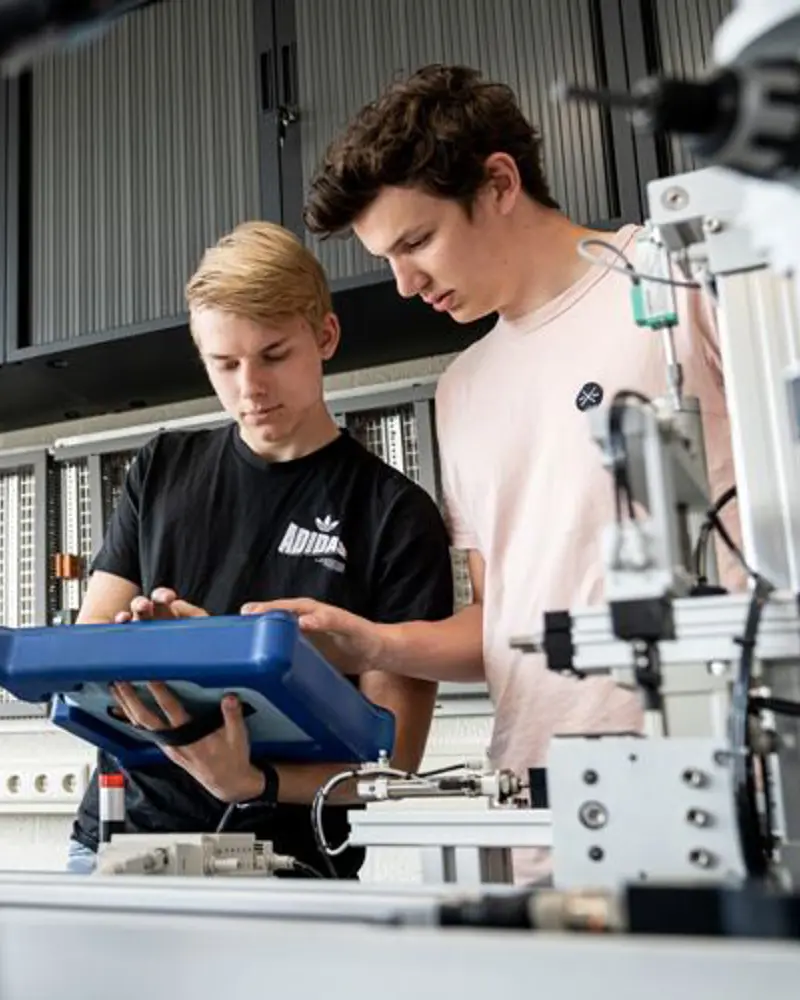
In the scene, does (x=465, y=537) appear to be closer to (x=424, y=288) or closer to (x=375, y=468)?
(x=375, y=468)

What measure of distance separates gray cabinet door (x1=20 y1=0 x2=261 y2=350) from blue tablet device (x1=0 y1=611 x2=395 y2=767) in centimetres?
111

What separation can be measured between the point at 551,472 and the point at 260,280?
395 millimetres

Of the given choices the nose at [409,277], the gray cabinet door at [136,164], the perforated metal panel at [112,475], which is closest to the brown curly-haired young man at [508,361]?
the nose at [409,277]

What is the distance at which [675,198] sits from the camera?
2.51 feet

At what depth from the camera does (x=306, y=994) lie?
0.41 metres

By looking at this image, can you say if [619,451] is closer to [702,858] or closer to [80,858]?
[702,858]

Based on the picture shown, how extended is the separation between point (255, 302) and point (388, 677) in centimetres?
45

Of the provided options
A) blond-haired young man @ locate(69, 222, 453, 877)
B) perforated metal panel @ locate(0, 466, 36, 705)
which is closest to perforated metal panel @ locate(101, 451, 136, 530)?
perforated metal panel @ locate(0, 466, 36, 705)

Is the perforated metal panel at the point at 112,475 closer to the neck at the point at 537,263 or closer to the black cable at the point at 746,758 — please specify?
the neck at the point at 537,263

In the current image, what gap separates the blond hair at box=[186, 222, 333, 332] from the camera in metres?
1.26

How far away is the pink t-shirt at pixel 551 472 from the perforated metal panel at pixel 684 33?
54 cm

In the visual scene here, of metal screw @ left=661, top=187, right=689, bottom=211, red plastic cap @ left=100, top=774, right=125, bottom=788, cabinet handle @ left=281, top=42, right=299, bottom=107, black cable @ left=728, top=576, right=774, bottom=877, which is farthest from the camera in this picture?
cabinet handle @ left=281, top=42, right=299, bottom=107

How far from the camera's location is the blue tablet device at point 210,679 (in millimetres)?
838

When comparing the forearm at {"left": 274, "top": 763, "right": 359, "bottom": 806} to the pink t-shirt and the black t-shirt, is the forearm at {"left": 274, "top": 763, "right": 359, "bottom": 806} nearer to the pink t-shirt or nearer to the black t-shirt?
the black t-shirt
